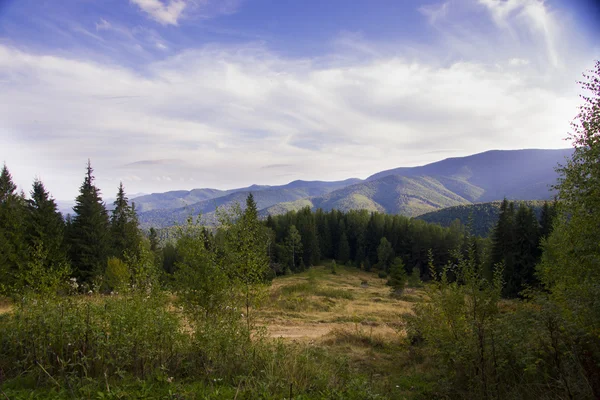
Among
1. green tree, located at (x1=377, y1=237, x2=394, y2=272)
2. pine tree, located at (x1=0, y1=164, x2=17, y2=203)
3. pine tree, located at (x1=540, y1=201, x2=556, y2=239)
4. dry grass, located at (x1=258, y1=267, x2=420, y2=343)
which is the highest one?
pine tree, located at (x1=0, y1=164, x2=17, y2=203)

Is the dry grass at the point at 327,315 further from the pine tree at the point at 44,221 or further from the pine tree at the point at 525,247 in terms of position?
the pine tree at the point at 44,221

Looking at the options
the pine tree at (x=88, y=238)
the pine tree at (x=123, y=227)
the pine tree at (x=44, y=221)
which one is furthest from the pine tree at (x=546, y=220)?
the pine tree at (x=44, y=221)

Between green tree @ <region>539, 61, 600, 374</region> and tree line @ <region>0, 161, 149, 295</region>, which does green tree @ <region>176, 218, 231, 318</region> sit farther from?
tree line @ <region>0, 161, 149, 295</region>

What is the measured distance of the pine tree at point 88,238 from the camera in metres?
29.4

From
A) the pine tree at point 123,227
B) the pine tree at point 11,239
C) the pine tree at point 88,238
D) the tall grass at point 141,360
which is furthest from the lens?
the pine tree at point 123,227

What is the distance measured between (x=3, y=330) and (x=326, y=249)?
7096 centimetres

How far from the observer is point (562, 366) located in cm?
534

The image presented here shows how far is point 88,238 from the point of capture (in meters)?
30.1

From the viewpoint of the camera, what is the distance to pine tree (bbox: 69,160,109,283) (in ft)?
96.5

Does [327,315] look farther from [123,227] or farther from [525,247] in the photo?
[525,247]

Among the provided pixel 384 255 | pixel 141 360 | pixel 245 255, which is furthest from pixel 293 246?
pixel 141 360

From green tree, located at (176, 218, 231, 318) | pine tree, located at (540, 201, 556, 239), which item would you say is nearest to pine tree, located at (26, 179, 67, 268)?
green tree, located at (176, 218, 231, 318)

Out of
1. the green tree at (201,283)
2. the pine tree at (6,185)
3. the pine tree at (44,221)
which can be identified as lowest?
the green tree at (201,283)

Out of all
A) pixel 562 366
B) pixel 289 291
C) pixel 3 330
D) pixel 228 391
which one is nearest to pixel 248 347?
pixel 228 391
